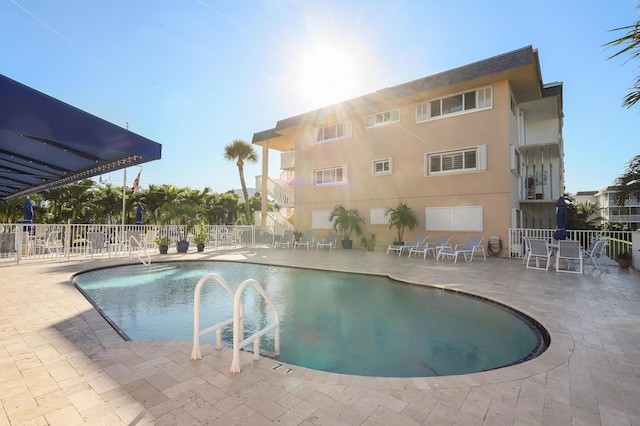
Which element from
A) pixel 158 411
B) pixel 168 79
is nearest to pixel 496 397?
pixel 158 411

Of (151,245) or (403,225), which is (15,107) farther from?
(403,225)

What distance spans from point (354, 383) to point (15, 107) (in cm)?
503

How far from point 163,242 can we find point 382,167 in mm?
10794

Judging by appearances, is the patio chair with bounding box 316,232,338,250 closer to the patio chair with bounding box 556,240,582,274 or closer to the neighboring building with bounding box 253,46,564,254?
the neighboring building with bounding box 253,46,564,254

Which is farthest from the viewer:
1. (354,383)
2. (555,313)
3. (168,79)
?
(168,79)

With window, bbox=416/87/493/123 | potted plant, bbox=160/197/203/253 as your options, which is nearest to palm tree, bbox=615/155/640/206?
window, bbox=416/87/493/123

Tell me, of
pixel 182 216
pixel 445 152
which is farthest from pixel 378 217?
pixel 182 216

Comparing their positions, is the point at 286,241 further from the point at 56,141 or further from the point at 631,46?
the point at 631,46

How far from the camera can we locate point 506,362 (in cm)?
359

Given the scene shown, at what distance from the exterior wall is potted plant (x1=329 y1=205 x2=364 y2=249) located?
50 cm

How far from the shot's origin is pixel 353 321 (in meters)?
5.08

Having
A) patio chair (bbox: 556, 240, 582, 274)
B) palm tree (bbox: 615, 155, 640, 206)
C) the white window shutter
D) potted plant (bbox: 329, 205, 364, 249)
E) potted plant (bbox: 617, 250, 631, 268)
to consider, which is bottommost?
potted plant (bbox: 617, 250, 631, 268)

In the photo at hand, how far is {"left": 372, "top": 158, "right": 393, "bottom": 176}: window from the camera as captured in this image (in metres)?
14.9

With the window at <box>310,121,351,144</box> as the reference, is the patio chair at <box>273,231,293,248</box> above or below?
below
